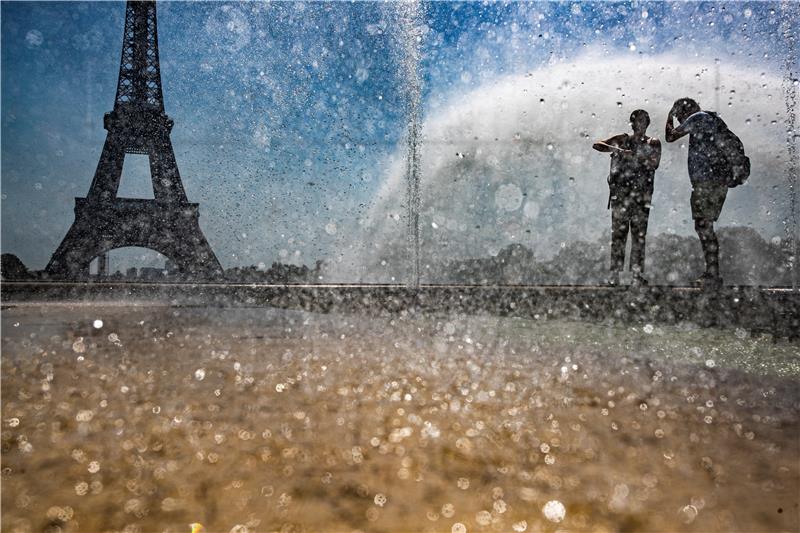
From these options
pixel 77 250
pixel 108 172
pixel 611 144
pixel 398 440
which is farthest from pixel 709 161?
pixel 108 172

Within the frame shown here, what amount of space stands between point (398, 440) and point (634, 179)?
4876 mm

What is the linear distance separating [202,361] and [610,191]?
4.57 metres

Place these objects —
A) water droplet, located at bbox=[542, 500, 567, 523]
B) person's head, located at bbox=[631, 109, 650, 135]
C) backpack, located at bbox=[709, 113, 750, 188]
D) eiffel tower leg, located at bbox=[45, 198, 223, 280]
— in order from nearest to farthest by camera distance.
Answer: water droplet, located at bbox=[542, 500, 567, 523]
backpack, located at bbox=[709, 113, 750, 188]
person's head, located at bbox=[631, 109, 650, 135]
eiffel tower leg, located at bbox=[45, 198, 223, 280]

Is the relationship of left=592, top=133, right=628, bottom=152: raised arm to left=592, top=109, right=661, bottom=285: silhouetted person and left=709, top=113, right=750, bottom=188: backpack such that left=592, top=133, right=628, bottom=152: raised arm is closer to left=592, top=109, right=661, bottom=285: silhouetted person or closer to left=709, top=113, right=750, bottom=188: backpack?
left=592, top=109, right=661, bottom=285: silhouetted person

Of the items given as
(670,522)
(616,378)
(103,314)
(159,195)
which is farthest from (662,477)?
(159,195)

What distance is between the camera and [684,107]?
207 inches

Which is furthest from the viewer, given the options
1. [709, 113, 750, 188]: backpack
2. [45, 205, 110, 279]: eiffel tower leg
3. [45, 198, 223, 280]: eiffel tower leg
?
[45, 198, 223, 280]: eiffel tower leg

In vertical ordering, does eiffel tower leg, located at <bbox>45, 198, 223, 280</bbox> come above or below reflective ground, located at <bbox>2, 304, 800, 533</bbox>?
above

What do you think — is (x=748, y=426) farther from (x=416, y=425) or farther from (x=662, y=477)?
(x=416, y=425)

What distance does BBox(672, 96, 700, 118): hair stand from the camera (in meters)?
5.20

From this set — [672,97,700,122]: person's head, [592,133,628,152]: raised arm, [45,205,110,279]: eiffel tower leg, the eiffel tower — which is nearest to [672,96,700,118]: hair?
[672,97,700,122]: person's head

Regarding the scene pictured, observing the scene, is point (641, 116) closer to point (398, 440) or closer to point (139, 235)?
point (398, 440)

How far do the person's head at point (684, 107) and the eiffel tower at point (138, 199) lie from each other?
12.9 meters

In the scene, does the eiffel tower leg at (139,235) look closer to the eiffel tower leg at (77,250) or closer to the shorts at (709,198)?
the eiffel tower leg at (77,250)
